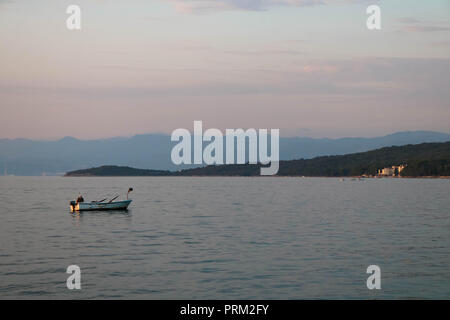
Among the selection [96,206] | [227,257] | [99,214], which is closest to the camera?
[227,257]

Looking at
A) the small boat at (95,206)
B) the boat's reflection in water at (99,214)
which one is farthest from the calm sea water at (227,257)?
the small boat at (95,206)

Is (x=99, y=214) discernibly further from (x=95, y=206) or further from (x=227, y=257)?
(x=227, y=257)

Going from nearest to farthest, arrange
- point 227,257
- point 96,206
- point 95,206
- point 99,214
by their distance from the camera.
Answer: point 227,257 → point 99,214 → point 95,206 → point 96,206

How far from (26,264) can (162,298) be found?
1486cm

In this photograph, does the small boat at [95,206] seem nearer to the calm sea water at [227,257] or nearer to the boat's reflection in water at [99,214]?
the boat's reflection in water at [99,214]

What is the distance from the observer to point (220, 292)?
101 ft

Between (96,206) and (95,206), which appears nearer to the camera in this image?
(95,206)

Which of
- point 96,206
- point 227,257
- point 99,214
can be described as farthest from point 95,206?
point 227,257

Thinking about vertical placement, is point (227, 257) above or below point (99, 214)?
below

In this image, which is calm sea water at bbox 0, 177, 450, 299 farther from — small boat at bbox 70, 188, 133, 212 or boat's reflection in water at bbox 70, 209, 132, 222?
small boat at bbox 70, 188, 133, 212

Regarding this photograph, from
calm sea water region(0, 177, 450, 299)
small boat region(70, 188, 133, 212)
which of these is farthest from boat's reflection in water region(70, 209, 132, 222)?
calm sea water region(0, 177, 450, 299)
